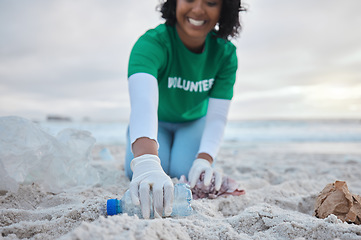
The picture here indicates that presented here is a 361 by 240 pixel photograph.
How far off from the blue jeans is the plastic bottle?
2.92 feet

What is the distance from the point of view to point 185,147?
2.15 m

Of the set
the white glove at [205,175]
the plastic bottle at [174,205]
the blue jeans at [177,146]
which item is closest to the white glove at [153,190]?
the plastic bottle at [174,205]

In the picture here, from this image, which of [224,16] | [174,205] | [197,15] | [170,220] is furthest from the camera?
[224,16]

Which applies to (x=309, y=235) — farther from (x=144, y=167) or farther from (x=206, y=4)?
(x=206, y=4)

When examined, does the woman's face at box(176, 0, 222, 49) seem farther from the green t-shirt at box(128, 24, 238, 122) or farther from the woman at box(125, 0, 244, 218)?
the green t-shirt at box(128, 24, 238, 122)

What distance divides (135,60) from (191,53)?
466mm

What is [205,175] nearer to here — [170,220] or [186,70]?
[170,220]

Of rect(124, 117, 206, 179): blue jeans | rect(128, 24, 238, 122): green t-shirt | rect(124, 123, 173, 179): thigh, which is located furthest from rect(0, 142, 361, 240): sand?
rect(128, 24, 238, 122): green t-shirt

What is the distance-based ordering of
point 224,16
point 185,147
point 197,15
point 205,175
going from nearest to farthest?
point 205,175 < point 197,15 < point 224,16 < point 185,147

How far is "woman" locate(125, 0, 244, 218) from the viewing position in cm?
141

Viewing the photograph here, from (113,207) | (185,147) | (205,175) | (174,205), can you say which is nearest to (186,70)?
(185,147)

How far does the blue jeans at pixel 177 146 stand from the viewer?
2.08 metres

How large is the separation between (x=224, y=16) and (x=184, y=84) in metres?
0.58

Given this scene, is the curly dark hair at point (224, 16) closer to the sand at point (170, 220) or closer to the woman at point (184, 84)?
the woman at point (184, 84)
